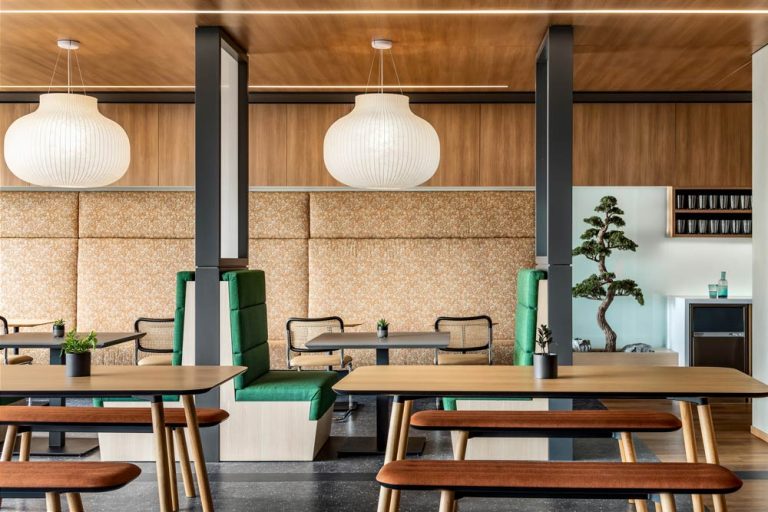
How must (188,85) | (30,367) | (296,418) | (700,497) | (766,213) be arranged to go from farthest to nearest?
(188,85)
(766,213)
(296,418)
(30,367)
(700,497)

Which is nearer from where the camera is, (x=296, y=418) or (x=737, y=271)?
(x=296, y=418)

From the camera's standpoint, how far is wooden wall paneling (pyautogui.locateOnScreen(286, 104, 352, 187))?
25.2 ft

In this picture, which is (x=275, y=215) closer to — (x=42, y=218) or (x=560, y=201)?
(x=42, y=218)

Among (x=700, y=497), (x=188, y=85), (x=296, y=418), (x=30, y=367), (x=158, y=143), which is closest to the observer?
(x=700, y=497)

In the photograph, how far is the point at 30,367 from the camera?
12.6ft

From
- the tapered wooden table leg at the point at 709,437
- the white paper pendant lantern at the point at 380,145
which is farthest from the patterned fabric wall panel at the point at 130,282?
the tapered wooden table leg at the point at 709,437

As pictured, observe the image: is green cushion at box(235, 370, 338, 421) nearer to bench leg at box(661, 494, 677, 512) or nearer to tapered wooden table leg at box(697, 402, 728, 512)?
tapered wooden table leg at box(697, 402, 728, 512)

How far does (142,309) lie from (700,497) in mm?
5730

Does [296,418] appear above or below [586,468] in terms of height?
below

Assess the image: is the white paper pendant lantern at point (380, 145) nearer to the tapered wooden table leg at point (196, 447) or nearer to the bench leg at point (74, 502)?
the tapered wooden table leg at point (196, 447)

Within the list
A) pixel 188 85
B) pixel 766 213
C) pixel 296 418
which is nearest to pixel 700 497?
pixel 296 418

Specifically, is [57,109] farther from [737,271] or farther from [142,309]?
[737,271]

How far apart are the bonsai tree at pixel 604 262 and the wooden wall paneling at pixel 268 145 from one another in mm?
3031

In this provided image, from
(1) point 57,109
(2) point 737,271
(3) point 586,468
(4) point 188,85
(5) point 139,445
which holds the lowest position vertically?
(5) point 139,445
